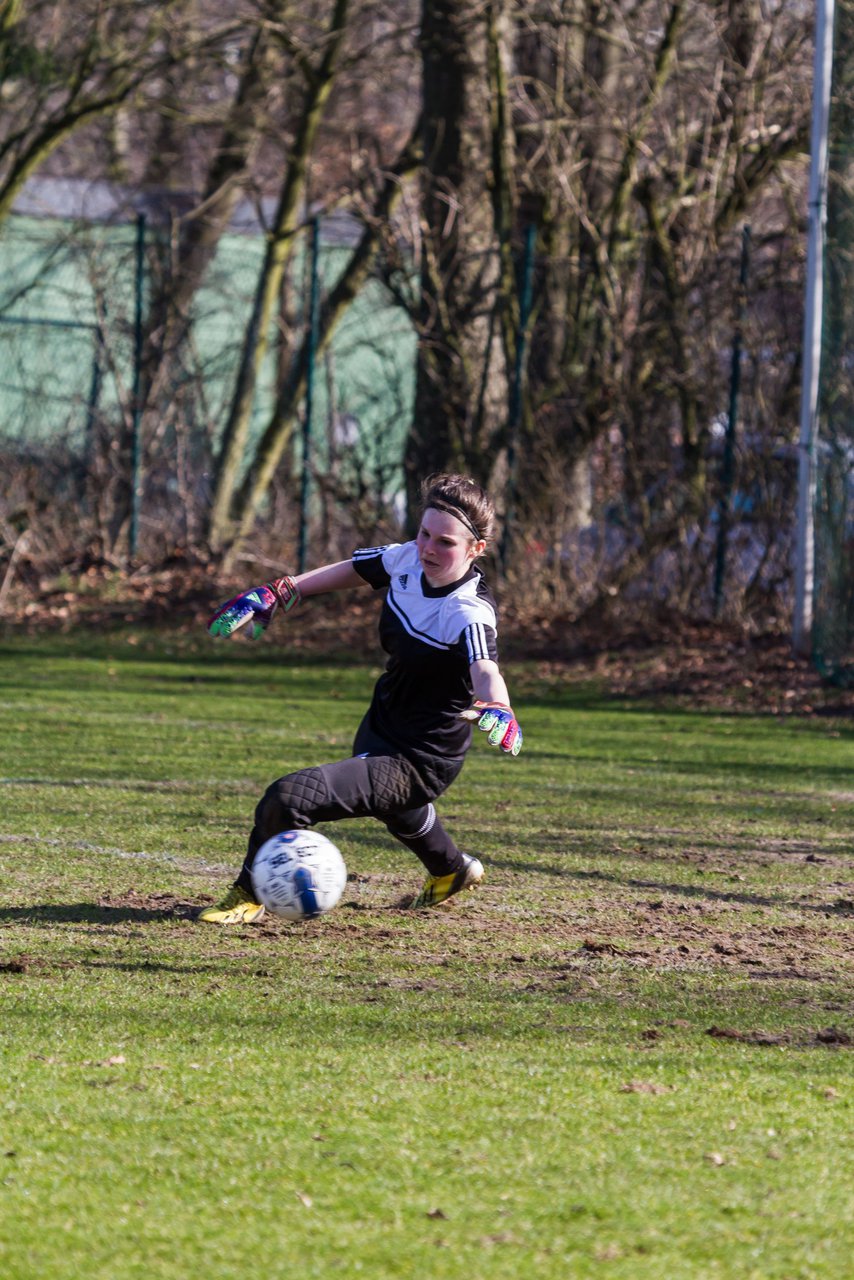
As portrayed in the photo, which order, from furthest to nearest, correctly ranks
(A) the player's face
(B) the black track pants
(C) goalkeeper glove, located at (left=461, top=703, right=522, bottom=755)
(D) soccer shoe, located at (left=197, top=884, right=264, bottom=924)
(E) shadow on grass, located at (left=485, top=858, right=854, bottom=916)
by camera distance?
(E) shadow on grass, located at (left=485, top=858, right=854, bottom=916) → (D) soccer shoe, located at (left=197, top=884, right=264, bottom=924) → (A) the player's face → (B) the black track pants → (C) goalkeeper glove, located at (left=461, top=703, right=522, bottom=755)

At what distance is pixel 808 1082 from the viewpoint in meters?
4.18

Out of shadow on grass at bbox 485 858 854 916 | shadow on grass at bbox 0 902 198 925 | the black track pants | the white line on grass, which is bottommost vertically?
shadow on grass at bbox 485 858 854 916

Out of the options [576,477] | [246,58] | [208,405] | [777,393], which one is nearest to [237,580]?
[208,405]

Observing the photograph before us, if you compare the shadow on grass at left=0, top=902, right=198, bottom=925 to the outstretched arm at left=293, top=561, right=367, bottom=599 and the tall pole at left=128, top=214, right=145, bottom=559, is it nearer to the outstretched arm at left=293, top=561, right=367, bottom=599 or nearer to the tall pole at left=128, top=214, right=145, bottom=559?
the outstretched arm at left=293, top=561, right=367, bottom=599

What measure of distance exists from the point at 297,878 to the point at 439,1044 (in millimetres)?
1047

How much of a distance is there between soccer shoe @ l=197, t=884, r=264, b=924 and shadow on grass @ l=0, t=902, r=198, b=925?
97 mm

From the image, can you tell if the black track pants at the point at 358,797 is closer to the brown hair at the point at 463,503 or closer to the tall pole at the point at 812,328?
the brown hair at the point at 463,503

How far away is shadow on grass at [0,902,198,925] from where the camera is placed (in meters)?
5.72

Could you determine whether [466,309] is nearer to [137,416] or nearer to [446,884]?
[137,416]

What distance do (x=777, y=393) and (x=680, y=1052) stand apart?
10.9 m

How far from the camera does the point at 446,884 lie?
6.18 metres

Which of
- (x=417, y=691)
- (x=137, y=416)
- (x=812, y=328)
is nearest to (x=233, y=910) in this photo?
(x=417, y=691)

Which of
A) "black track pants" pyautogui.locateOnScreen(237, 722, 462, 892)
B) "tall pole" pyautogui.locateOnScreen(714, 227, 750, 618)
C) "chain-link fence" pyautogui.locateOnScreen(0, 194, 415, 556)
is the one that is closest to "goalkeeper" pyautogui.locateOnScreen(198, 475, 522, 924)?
"black track pants" pyautogui.locateOnScreen(237, 722, 462, 892)

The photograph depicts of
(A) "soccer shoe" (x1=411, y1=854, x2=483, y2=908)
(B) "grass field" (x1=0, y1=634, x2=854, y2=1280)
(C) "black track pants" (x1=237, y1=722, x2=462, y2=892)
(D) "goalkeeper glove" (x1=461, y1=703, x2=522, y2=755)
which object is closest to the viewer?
(B) "grass field" (x1=0, y1=634, x2=854, y2=1280)
